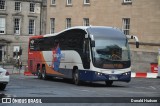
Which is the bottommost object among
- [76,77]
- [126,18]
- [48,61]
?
[76,77]

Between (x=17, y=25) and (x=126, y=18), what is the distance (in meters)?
36.3

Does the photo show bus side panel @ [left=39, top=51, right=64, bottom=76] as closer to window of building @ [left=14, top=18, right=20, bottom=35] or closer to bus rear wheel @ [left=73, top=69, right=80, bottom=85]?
bus rear wheel @ [left=73, top=69, right=80, bottom=85]

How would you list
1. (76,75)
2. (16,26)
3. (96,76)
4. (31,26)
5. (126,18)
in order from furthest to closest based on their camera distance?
(31,26)
(16,26)
(126,18)
(76,75)
(96,76)

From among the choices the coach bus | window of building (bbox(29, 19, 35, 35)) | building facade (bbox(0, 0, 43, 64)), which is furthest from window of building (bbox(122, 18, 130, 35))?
window of building (bbox(29, 19, 35, 35))

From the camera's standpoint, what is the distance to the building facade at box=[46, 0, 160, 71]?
52.7 meters

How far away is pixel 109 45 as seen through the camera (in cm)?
2891

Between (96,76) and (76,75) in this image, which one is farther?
(76,75)

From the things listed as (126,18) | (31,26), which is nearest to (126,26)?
(126,18)

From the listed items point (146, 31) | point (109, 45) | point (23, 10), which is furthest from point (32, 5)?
point (109, 45)

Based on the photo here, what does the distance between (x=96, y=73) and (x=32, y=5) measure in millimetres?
64043

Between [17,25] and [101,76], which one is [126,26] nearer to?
[101,76]

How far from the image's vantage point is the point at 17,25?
290ft

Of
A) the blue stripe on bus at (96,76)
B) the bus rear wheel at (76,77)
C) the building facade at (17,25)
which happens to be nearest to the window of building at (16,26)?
the building facade at (17,25)

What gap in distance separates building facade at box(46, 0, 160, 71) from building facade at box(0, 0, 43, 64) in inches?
903
